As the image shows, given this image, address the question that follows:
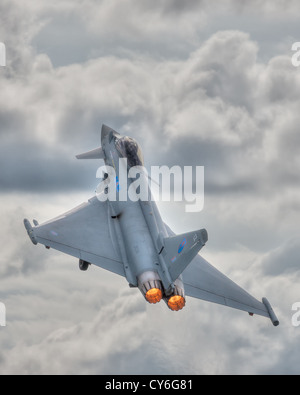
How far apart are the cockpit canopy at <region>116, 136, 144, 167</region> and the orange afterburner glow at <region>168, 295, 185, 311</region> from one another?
1007 cm

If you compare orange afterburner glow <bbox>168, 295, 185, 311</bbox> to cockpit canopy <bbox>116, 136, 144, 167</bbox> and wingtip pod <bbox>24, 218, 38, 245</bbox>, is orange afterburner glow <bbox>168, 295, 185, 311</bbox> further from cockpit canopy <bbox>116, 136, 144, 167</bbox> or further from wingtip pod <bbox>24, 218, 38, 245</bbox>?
cockpit canopy <bbox>116, 136, 144, 167</bbox>

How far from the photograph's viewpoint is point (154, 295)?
30.3 metres

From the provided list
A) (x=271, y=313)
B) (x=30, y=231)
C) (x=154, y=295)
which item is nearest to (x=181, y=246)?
(x=154, y=295)

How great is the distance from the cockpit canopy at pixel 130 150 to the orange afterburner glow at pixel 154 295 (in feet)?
32.3

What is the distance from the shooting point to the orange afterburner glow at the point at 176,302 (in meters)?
30.6

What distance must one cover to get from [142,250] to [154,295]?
111 inches

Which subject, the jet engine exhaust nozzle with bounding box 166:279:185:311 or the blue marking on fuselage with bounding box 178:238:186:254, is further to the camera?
the jet engine exhaust nozzle with bounding box 166:279:185:311

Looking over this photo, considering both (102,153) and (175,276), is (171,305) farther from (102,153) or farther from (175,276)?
(102,153)

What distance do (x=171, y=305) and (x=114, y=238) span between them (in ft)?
18.8

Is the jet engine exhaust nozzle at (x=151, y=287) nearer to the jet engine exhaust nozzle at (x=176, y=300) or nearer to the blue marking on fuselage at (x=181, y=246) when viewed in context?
the jet engine exhaust nozzle at (x=176, y=300)

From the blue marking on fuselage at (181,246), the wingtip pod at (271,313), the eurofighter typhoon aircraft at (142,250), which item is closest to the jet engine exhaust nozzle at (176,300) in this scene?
the eurofighter typhoon aircraft at (142,250)

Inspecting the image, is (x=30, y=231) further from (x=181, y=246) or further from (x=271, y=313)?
(x=271, y=313)

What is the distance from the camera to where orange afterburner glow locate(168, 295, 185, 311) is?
3059 cm

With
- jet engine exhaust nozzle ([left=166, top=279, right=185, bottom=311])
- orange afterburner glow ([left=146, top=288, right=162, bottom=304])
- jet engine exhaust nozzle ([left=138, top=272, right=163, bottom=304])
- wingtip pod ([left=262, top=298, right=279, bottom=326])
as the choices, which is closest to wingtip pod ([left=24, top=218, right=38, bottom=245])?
jet engine exhaust nozzle ([left=138, top=272, right=163, bottom=304])
